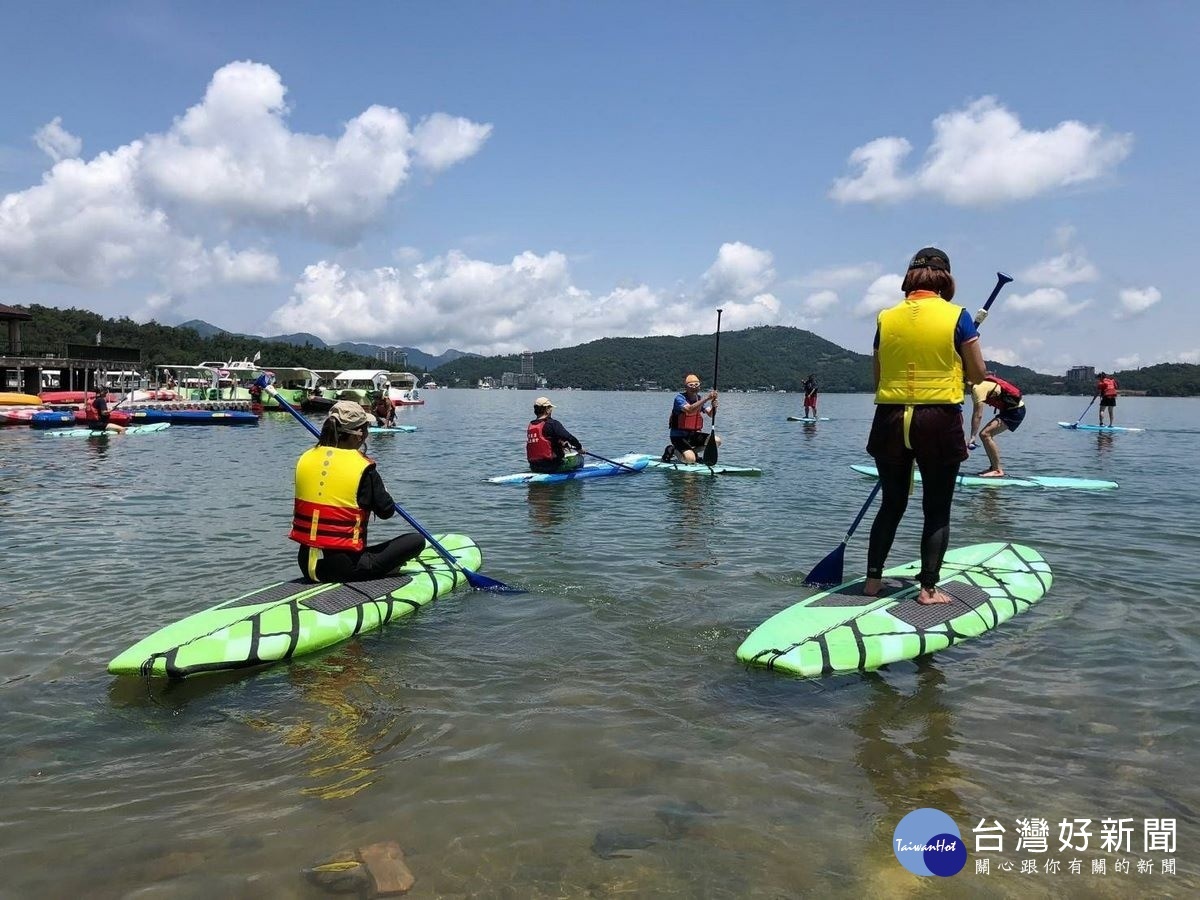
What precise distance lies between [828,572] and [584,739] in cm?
428

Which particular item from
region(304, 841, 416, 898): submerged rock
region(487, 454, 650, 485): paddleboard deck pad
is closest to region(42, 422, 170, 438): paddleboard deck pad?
region(487, 454, 650, 485): paddleboard deck pad

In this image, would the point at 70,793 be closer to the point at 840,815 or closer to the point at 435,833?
the point at 435,833

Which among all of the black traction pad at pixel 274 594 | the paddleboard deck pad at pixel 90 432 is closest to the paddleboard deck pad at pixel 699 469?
the black traction pad at pixel 274 594

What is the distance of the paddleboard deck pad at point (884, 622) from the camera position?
5.52 metres

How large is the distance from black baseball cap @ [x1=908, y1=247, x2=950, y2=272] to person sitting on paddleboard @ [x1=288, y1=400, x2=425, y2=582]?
4.64 meters

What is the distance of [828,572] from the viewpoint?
8008mm

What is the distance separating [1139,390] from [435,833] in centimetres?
16538

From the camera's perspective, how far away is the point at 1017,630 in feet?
21.5

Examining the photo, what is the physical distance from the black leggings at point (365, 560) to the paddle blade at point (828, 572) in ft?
13.5

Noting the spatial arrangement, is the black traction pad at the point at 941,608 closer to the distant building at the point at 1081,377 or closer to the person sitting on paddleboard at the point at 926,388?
the person sitting on paddleboard at the point at 926,388

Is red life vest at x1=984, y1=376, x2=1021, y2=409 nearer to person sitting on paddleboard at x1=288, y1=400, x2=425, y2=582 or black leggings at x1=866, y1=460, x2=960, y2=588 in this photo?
black leggings at x1=866, y1=460, x2=960, y2=588

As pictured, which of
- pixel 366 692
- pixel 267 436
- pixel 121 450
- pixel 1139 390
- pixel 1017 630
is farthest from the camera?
pixel 1139 390

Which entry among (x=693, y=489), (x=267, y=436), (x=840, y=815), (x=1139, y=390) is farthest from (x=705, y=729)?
(x=1139, y=390)

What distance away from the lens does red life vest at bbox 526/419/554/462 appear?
16422mm
